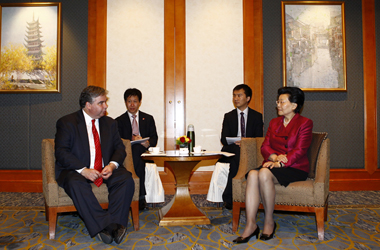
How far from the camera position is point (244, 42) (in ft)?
16.0

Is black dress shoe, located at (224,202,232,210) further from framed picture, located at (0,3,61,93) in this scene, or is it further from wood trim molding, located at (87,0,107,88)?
framed picture, located at (0,3,61,93)

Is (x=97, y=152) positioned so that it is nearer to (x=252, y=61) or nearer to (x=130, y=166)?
(x=130, y=166)

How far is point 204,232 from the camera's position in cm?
276

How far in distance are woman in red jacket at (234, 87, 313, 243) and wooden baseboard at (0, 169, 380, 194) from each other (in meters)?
1.88

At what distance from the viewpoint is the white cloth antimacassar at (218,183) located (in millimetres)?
3711

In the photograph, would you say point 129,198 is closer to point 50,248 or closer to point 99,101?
point 50,248

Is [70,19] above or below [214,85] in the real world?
above

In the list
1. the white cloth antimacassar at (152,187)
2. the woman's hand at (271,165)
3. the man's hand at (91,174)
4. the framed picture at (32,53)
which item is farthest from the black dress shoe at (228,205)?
the framed picture at (32,53)

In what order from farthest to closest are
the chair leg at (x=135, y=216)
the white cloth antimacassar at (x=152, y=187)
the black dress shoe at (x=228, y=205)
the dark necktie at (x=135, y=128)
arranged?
the dark necktie at (x=135, y=128) < the white cloth antimacassar at (x=152, y=187) < the black dress shoe at (x=228, y=205) < the chair leg at (x=135, y=216)

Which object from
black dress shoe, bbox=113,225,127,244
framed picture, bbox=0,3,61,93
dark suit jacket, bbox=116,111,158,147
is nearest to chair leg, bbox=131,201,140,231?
black dress shoe, bbox=113,225,127,244

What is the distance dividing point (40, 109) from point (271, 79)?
12.9ft

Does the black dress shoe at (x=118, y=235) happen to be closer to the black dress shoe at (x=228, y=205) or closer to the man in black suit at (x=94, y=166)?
the man in black suit at (x=94, y=166)

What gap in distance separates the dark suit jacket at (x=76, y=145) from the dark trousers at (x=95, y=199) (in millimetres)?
112

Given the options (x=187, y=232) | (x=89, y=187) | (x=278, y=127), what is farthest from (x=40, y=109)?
(x=278, y=127)
